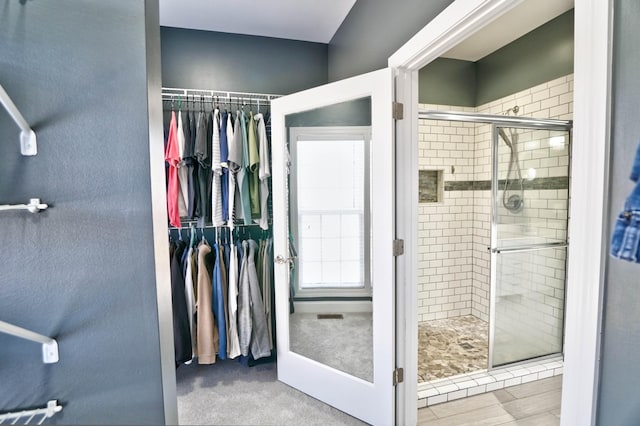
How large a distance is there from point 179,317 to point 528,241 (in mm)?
2631

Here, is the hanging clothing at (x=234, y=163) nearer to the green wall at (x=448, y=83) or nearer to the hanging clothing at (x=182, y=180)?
the hanging clothing at (x=182, y=180)

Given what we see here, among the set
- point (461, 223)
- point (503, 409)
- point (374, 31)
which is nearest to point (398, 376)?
point (503, 409)

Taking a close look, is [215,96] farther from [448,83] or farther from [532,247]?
[532,247]

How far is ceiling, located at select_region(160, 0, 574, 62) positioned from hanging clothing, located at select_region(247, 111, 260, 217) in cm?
78

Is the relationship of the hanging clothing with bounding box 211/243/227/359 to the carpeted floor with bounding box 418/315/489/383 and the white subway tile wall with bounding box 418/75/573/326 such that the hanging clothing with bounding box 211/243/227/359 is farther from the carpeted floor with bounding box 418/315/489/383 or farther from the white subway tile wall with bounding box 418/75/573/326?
the white subway tile wall with bounding box 418/75/573/326

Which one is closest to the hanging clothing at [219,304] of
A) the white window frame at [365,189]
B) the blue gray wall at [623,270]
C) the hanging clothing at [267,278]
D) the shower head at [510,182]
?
the hanging clothing at [267,278]

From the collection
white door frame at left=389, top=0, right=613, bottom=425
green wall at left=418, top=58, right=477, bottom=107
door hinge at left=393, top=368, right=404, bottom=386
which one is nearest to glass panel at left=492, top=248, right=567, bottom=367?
door hinge at left=393, top=368, right=404, bottom=386

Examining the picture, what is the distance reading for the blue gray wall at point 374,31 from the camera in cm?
142

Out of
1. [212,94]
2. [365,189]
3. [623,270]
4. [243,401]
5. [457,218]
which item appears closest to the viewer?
[623,270]

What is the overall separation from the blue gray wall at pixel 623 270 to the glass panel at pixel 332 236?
112 centimetres

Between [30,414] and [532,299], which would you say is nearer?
[30,414]

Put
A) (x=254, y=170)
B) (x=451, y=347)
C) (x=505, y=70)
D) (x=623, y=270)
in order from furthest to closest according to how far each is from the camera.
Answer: (x=505, y=70) → (x=451, y=347) → (x=254, y=170) → (x=623, y=270)

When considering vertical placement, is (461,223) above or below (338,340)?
above

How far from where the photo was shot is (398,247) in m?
1.58
